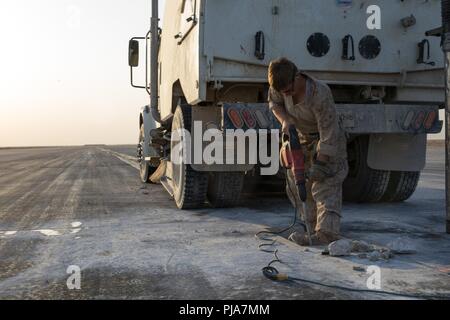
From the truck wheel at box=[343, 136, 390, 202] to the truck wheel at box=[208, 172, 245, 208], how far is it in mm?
1700

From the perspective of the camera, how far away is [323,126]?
14.0 feet

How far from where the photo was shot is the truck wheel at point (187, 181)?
249 inches

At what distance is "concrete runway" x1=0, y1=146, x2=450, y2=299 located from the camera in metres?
3.16

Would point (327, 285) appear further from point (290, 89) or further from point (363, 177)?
point (363, 177)

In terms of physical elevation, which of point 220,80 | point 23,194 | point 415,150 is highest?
point 220,80

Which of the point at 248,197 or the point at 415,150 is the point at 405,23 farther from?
the point at 248,197

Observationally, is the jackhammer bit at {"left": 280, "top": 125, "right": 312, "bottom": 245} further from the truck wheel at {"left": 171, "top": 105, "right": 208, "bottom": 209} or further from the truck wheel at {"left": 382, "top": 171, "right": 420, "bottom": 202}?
the truck wheel at {"left": 382, "top": 171, "right": 420, "bottom": 202}

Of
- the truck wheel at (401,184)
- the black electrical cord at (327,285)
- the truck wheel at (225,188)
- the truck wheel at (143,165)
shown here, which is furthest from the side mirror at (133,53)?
the black electrical cord at (327,285)

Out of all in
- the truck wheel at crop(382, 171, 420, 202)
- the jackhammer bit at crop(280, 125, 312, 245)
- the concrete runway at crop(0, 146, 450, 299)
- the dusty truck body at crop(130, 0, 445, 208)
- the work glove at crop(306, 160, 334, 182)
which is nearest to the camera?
the concrete runway at crop(0, 146, 450, 299)

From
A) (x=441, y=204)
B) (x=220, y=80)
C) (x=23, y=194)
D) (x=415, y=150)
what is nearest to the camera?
(x=220, y=80)

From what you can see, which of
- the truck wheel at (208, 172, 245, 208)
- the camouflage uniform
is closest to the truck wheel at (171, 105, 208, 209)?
the truck wheel at (208, 172, 245, 208)

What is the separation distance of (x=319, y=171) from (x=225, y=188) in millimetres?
2272
